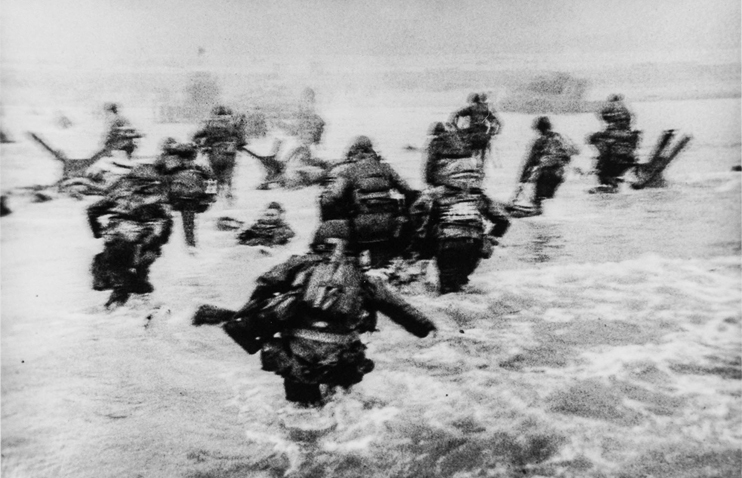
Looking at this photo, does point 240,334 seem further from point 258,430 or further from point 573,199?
point 573,199

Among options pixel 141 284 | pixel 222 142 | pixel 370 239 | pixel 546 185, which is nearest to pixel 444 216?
pixel 370 239

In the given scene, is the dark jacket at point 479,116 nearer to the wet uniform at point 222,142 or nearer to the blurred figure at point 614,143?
the blurred figure at point 614,143

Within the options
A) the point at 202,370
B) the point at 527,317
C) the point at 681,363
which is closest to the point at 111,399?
the point at 202,370

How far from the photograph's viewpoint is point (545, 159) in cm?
322

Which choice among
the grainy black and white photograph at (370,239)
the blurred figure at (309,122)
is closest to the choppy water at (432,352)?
the grainy black and white photograph at (370,239)

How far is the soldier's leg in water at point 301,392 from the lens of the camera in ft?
9.11

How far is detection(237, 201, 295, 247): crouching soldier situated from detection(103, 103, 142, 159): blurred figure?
2.57 ft

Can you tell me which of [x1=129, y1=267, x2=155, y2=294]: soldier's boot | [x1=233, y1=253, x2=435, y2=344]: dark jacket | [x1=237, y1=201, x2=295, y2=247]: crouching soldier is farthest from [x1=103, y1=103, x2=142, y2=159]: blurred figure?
[x1=233, y1=253, x2=435, y2=344]: dark jacket

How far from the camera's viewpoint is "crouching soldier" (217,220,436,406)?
2.74 metres

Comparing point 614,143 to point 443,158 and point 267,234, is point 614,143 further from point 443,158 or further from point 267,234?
point 267,234

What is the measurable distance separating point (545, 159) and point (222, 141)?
1.93 m

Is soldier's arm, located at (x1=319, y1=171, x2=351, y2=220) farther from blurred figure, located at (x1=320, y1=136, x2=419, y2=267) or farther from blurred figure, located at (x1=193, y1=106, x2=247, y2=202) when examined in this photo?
blurred figure, located at (x1=193, y1=106, x2=247, y2=202)

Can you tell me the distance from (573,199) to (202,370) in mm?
2441

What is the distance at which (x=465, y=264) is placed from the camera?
10.2 ft
